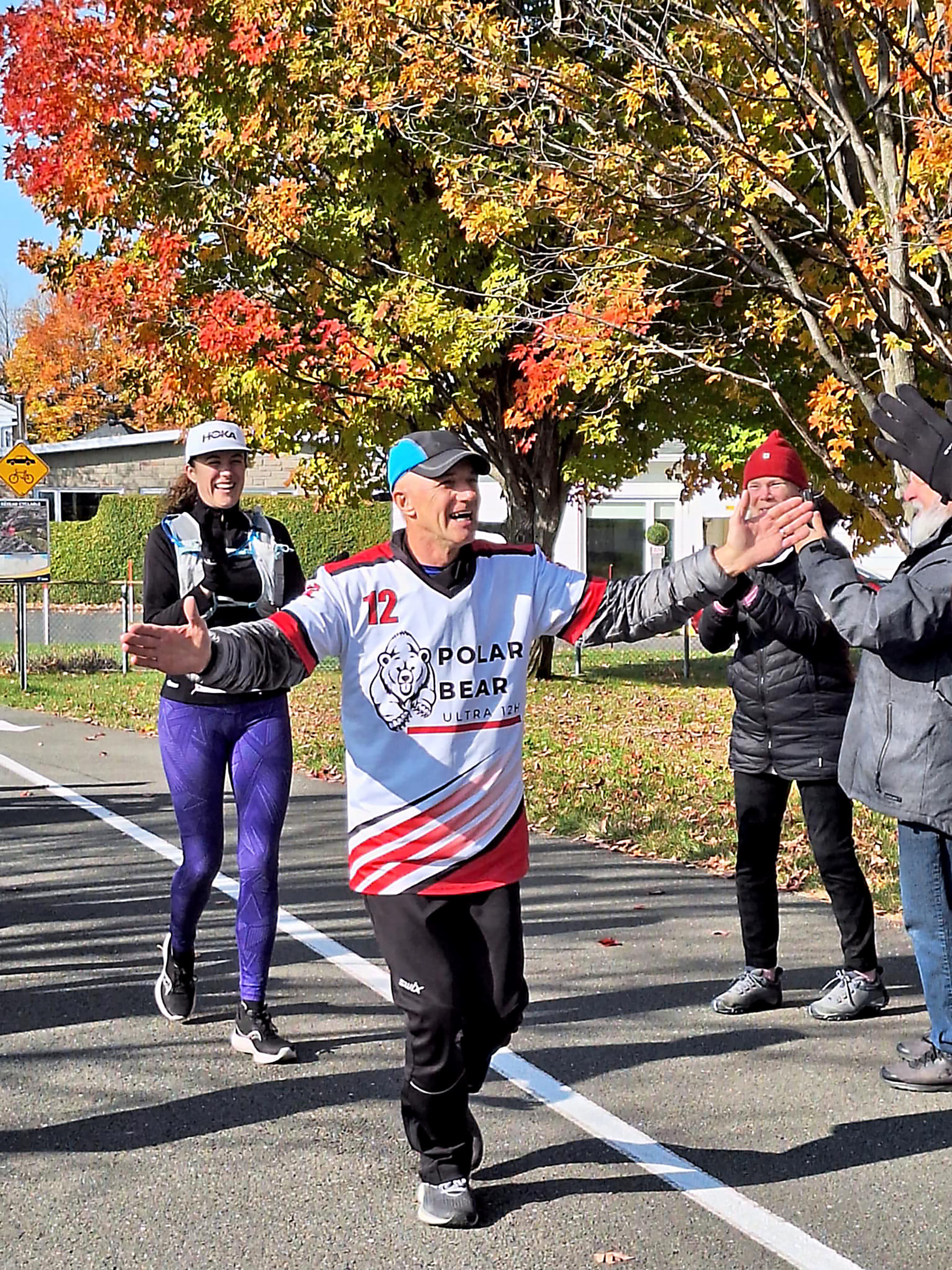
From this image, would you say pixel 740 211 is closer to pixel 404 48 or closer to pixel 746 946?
pixel 404 48

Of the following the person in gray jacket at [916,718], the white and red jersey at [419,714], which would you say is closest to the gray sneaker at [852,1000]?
the person in gray jacket at [916,718]

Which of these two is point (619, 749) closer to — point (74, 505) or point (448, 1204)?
point (448, 1204)

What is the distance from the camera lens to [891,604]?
479 centimetres

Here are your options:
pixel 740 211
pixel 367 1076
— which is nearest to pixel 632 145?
pixel 740 211

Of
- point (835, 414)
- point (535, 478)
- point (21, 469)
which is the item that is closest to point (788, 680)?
point (835, 414)

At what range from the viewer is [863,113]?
1294 centimetres

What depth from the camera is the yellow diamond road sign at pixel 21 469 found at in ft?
76.3

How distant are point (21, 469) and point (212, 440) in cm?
1880

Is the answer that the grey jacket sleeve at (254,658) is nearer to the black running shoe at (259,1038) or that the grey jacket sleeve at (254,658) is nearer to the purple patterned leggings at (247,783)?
the purple patterned leggings at (247,783)

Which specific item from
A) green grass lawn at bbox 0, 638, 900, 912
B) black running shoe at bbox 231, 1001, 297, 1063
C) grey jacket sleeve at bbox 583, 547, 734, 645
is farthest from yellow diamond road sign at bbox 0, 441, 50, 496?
grey jacket sleeve at bbox 583, 547, 734, 645

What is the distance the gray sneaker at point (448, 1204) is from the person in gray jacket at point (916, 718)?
173 centimetres

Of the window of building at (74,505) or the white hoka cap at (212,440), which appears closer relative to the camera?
the white hoka cap at (212,440)

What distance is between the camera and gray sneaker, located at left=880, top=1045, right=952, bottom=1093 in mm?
5047

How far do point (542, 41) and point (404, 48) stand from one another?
204cm
